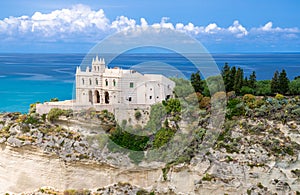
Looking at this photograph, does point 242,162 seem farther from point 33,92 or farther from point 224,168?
point 33,92

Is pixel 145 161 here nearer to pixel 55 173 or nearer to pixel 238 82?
Answer: pixel 55 173

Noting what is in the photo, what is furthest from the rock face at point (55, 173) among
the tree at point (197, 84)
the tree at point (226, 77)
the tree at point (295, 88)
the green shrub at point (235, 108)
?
the tree at point (295, 88)

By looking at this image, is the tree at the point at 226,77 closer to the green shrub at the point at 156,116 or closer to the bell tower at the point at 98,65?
the green shrub at the point at 156,116

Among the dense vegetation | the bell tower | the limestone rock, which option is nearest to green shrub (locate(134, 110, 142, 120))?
the bell tower

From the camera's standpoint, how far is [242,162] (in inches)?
1017

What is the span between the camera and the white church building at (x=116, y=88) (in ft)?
101

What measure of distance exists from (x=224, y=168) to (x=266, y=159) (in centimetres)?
263

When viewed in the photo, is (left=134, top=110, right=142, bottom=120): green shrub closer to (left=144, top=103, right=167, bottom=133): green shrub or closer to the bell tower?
(left=144, top=103, right=167, bottom=133): green shrub

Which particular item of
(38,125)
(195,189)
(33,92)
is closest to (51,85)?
(33,92)

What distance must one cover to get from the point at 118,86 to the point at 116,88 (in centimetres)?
27

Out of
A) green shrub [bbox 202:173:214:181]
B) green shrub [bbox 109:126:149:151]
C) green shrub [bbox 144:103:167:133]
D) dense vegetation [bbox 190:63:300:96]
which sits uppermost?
dense vegetation [bbox 190:63:300:96]

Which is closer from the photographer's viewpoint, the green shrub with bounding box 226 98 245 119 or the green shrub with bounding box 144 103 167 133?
the green shrub with bounding box 226 98 245 119

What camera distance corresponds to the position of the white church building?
30.9 m

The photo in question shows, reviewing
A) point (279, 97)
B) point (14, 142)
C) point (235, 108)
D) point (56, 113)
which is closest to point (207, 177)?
point (235, 108)
